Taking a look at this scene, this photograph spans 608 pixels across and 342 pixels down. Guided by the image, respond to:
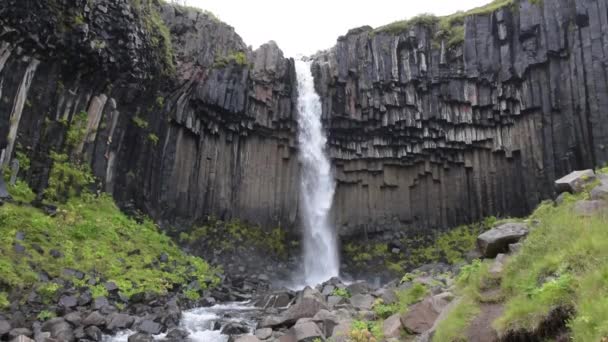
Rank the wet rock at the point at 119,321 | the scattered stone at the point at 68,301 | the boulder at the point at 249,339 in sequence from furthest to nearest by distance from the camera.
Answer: the scattered stone at the point at 68,301 → the wet rock at the point at 119,321 → the boulder at the point at 249,339

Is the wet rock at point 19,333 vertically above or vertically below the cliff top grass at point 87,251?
below

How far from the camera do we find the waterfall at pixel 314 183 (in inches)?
1159

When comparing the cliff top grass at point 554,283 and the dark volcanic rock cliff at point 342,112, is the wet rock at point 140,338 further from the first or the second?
the dark volcanic rock cliff at point 342,112

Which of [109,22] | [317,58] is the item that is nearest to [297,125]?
[317,58]

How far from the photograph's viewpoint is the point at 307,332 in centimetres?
944

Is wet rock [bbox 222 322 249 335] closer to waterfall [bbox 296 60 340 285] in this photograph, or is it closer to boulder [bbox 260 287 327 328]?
boulder [bbox 260 287 327 328]

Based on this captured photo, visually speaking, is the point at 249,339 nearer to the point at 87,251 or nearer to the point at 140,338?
the point at 140,338

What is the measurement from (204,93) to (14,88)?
10312 mm

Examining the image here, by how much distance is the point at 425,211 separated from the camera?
3038cm

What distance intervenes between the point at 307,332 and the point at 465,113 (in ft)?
73.3

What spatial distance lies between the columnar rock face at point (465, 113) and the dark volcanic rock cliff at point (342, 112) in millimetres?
83

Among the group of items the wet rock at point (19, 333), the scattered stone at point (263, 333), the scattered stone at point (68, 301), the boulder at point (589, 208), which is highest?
the boulder at point (589, 208)

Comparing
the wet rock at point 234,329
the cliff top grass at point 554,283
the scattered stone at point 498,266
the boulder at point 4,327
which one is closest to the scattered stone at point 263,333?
the wet rock at point 234,329

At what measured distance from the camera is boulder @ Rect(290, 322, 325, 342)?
9242 mm
